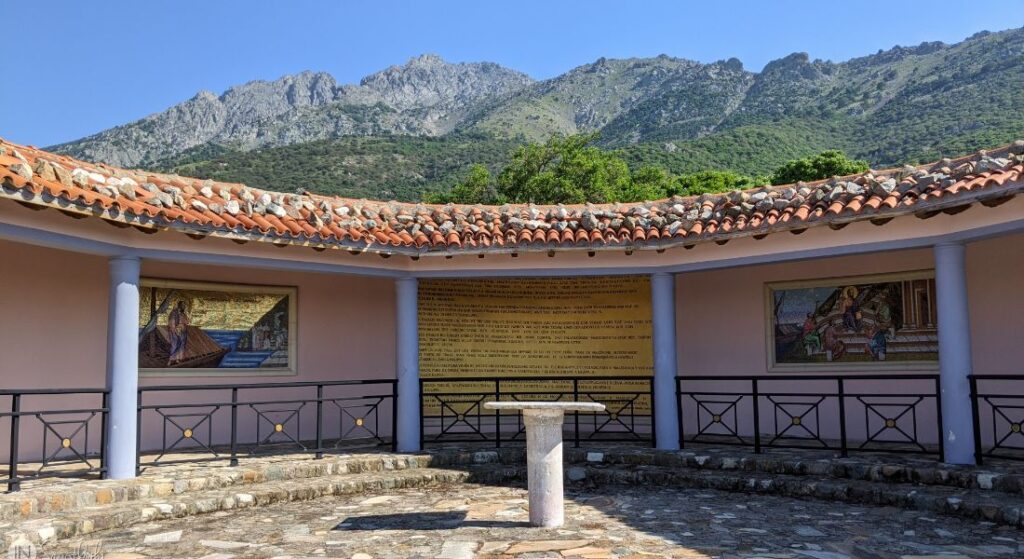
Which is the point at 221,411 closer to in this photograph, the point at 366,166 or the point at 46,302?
the point at 46,302

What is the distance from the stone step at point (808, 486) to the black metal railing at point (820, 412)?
1.00 metres

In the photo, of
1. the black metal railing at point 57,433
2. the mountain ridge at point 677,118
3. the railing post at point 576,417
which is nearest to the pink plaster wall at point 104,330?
the black metal railing at point 57,433

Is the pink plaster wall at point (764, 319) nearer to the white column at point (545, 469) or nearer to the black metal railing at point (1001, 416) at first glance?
the black metal railing at point (1001, 416)

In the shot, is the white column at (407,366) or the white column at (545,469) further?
the white column at (407,366)

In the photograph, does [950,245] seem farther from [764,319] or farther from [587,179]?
[587,179]

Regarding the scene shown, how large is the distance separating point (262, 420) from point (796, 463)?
23.5ft

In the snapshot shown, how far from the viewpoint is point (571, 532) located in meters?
6.84

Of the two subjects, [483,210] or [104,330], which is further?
[483,210]

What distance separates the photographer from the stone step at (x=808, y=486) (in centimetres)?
723

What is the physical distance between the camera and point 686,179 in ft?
114

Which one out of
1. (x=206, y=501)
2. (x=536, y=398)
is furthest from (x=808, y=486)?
(x=206, y=501)

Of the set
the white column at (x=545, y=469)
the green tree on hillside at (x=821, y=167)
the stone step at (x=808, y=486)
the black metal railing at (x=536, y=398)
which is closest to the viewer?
the white column at (x=545, y=469)

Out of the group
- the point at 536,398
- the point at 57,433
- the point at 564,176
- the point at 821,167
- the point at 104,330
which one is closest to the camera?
the point at 57,433

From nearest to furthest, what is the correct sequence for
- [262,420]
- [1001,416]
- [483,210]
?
[1001,416] < [262,420] < [483,210]
